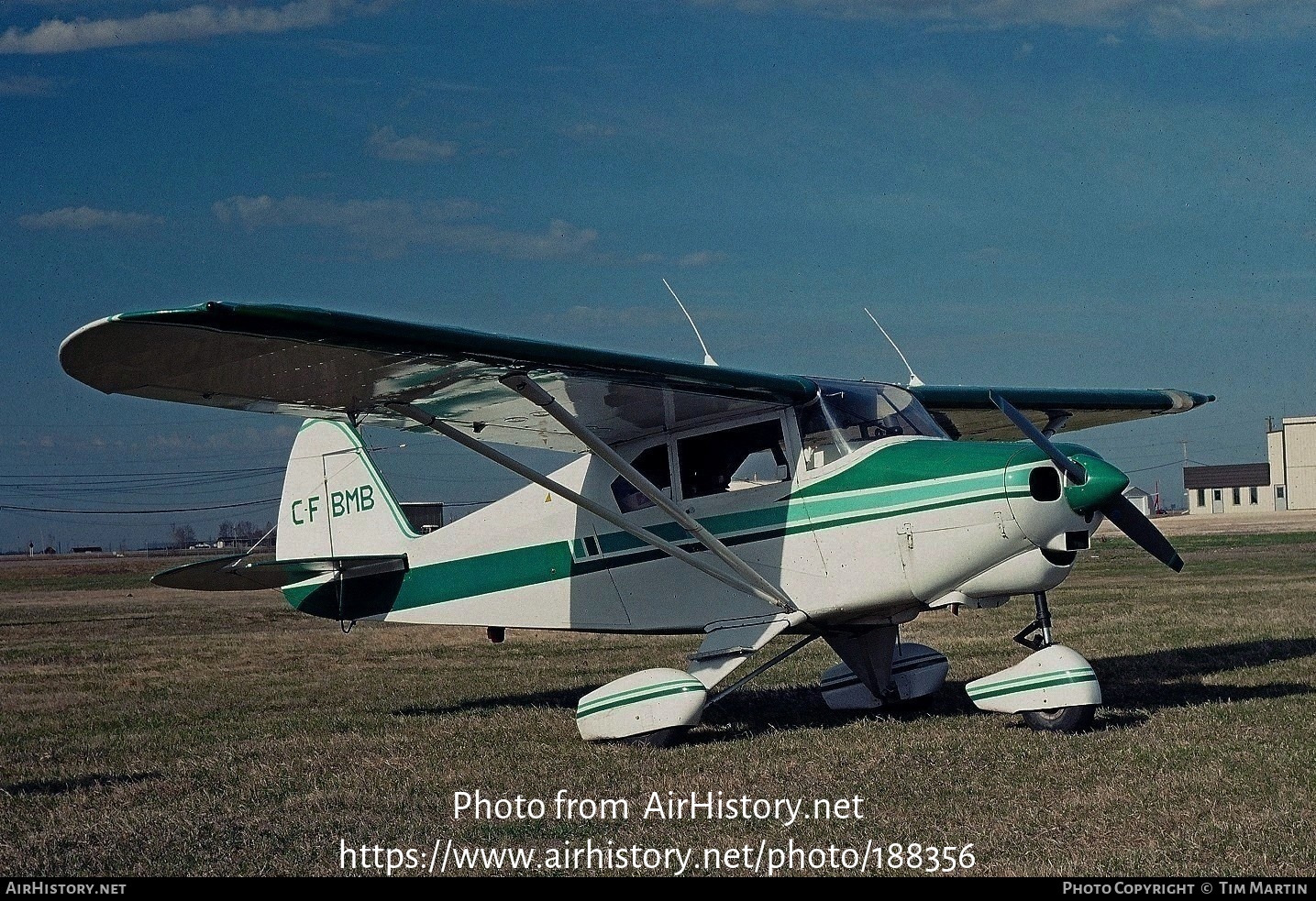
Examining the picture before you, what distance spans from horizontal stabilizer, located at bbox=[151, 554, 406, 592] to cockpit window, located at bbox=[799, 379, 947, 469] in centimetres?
433

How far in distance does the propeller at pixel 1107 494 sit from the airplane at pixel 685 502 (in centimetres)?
3

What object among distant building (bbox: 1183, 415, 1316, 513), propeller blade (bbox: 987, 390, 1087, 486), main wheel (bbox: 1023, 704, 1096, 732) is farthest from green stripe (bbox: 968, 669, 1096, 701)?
distant building (bbox: 1183, 415, 1316, 513)

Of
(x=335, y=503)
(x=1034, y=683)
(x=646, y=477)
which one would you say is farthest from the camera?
(x=335, y=503)

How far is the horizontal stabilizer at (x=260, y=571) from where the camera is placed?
37.0 ft

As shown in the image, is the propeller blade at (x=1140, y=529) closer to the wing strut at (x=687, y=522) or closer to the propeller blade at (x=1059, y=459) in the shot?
the propeller blade at (x=1059, y=459)

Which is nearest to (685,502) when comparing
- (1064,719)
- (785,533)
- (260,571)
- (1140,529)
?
(785,533)

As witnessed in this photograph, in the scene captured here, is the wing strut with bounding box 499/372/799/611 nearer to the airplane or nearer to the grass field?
the airplane

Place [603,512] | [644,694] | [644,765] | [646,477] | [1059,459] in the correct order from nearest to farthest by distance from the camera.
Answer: [644,765] < [1059,459] < [644,694] < [603,512] < [646,477]

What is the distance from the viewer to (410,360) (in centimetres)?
800

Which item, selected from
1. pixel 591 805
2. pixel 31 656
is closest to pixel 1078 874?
pixel 591 805

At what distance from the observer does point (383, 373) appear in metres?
8.25

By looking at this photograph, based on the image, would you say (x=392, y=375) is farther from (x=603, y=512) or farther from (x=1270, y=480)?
(x=1270, y=480)

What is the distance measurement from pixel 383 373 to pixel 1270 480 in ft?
378
